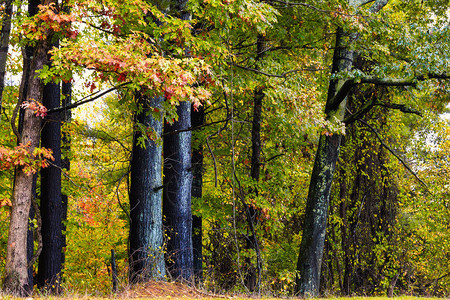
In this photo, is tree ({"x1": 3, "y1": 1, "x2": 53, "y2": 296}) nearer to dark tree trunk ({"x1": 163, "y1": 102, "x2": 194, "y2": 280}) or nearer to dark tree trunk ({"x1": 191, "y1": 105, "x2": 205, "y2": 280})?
dark tree trunk ({"x1": 163, "y1": 102, "x2": 194, "y2": 280})

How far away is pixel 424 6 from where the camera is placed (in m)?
13.7

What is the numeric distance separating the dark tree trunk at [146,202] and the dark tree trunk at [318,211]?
170 inches

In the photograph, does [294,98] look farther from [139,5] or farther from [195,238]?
[195,238]

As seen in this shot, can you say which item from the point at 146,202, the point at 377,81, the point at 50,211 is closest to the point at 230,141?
the point at 377,81

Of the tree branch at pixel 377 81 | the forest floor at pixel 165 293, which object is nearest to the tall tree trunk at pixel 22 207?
the forest floor at pixel 165 293

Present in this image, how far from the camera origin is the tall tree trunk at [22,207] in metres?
7.41

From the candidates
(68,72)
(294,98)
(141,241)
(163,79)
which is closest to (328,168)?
(294,98)

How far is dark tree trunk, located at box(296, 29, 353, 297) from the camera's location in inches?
445

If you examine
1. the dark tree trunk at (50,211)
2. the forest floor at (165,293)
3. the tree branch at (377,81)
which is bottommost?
the forest floor at (165,293)

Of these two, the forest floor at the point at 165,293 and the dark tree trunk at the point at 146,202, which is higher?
the dark tree trunk at the point at 146,202

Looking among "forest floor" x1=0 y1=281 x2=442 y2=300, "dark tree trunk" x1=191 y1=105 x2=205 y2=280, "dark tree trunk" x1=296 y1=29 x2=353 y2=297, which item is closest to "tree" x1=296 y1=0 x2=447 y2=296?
"dark tree trunk" x1=296 y1=29 x2=353 y2=297

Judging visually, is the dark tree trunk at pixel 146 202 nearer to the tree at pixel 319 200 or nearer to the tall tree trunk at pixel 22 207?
the tall tree trunk at pixel 22 207

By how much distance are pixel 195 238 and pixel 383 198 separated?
7.00 meters

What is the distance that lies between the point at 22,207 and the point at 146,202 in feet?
7.59
